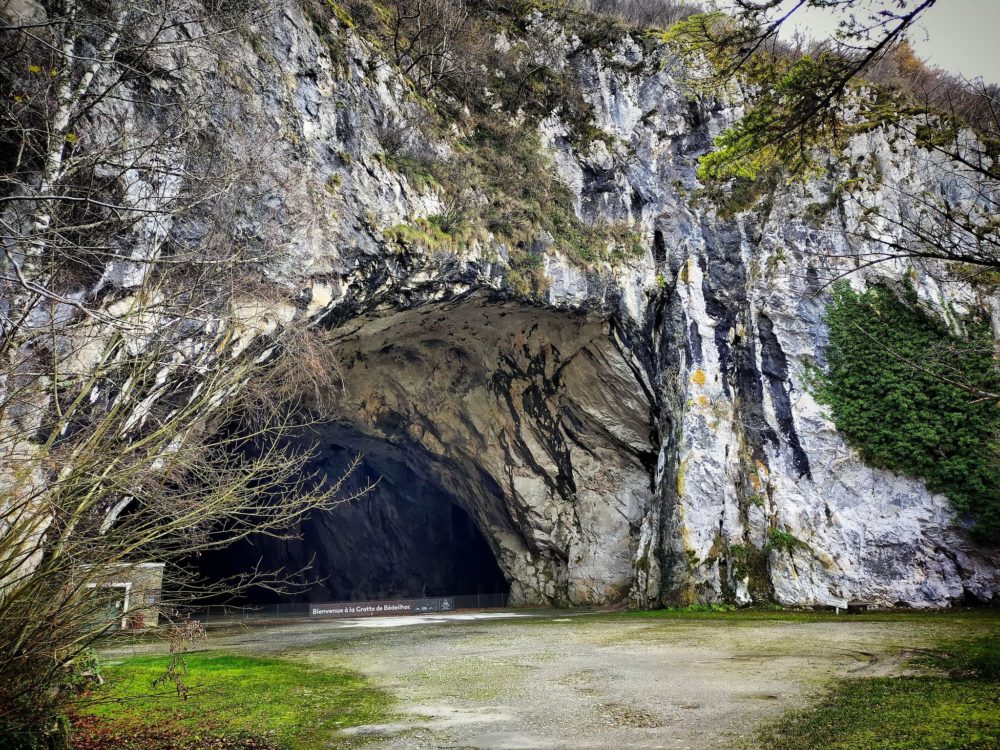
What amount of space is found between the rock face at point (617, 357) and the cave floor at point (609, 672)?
2909mm

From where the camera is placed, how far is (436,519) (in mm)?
23703

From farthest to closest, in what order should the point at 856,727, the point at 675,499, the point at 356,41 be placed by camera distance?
1. the point at 675,499
2. the point at 356,41
3. the point at 856,727

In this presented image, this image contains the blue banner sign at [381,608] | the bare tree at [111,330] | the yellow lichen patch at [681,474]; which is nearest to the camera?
the bare tree at [111,330]

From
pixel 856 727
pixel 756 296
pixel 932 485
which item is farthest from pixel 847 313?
pixel 856 727

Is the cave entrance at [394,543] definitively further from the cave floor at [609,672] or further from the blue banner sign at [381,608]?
the cave floor at [609,672]

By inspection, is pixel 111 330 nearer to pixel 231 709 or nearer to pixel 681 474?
pixel 231 709

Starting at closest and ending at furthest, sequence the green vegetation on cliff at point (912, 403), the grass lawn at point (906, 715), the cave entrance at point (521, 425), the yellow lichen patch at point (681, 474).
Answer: the grass lawn at point (906, 715), the green vegetation on cliff at point (912, 403), the yellow lichen patch at point (681, 474), the cave entrance at point (521, 425)

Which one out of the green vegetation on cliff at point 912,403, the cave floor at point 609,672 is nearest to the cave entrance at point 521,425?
the green vegetation on cliff at point 912,403

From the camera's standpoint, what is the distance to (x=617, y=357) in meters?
16.7

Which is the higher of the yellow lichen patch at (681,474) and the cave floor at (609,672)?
the yellow lichen patch at (681,474)

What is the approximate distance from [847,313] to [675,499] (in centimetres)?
595

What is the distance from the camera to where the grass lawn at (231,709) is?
162 inches

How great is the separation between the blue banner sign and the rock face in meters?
2.46

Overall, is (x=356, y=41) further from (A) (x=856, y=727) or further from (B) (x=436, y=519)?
(B) (x=436, y=519)
